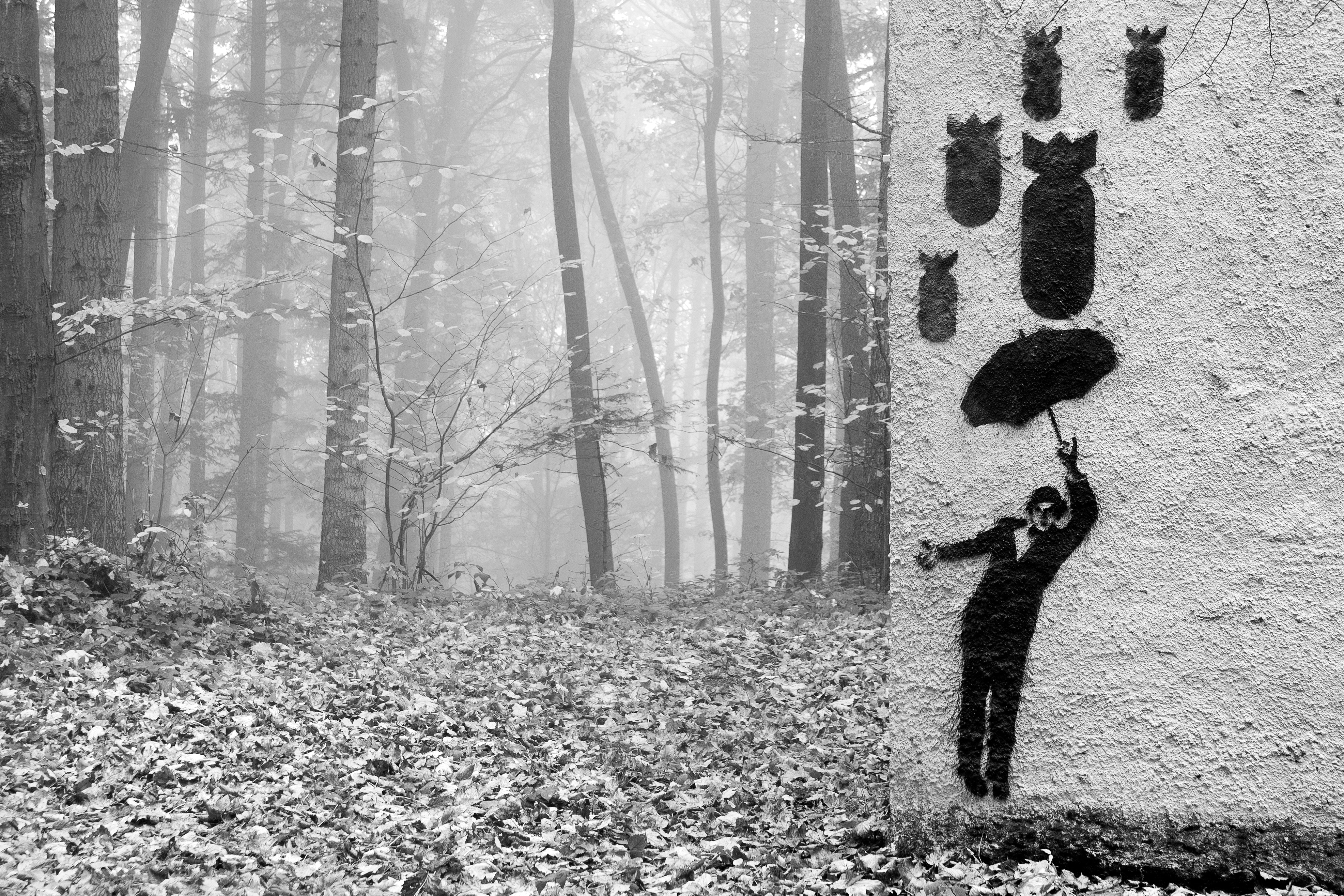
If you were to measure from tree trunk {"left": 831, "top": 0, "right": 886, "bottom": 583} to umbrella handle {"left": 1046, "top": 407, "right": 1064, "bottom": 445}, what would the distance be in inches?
221

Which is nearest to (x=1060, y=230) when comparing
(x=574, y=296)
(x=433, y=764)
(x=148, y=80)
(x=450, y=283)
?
(x=433, y=764)

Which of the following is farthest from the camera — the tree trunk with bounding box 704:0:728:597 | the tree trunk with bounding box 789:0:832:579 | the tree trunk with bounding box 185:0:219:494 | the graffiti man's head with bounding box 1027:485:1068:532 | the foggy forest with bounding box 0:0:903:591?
the tree trunk with bounding box 185:0:219:494

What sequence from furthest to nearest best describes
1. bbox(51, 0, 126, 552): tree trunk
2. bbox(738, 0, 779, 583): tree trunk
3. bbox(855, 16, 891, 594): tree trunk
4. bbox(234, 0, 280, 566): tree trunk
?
bbox(738, 0, 779, 583): tree trunk < bbox(234, 0, 280, 566): tree trunk < bbox(855, 16, 891, 594): tree trunk < bbox(51, 0, 126, 552): tree trunk

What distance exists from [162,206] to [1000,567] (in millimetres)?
23348

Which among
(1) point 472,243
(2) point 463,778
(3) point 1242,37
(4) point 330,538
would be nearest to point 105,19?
(4) point 330,538

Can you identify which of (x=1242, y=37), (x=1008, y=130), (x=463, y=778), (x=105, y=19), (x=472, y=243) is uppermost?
(x=472, y=243)

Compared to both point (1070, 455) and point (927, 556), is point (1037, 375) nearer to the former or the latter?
point (1070, 455)

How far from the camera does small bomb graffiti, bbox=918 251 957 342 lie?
3092mm

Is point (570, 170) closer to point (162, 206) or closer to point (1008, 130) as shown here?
point (1008, 130)

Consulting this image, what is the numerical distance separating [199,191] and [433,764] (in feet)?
58.0

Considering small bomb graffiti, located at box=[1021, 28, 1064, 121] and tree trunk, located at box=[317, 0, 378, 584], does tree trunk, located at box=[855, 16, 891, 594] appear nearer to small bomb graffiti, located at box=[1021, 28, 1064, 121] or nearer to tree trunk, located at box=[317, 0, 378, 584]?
tree trunk, located at box=[317, 0, 378, 584]

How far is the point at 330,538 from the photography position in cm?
897

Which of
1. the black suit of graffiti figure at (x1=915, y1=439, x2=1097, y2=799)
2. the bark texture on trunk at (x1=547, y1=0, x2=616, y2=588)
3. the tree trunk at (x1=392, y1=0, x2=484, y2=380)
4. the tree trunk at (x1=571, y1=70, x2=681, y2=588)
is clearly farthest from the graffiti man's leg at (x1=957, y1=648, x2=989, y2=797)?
the tree trunk at (x1=392, y1=0, x2=484, y2=380)

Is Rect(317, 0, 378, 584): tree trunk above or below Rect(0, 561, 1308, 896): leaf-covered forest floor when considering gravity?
above
